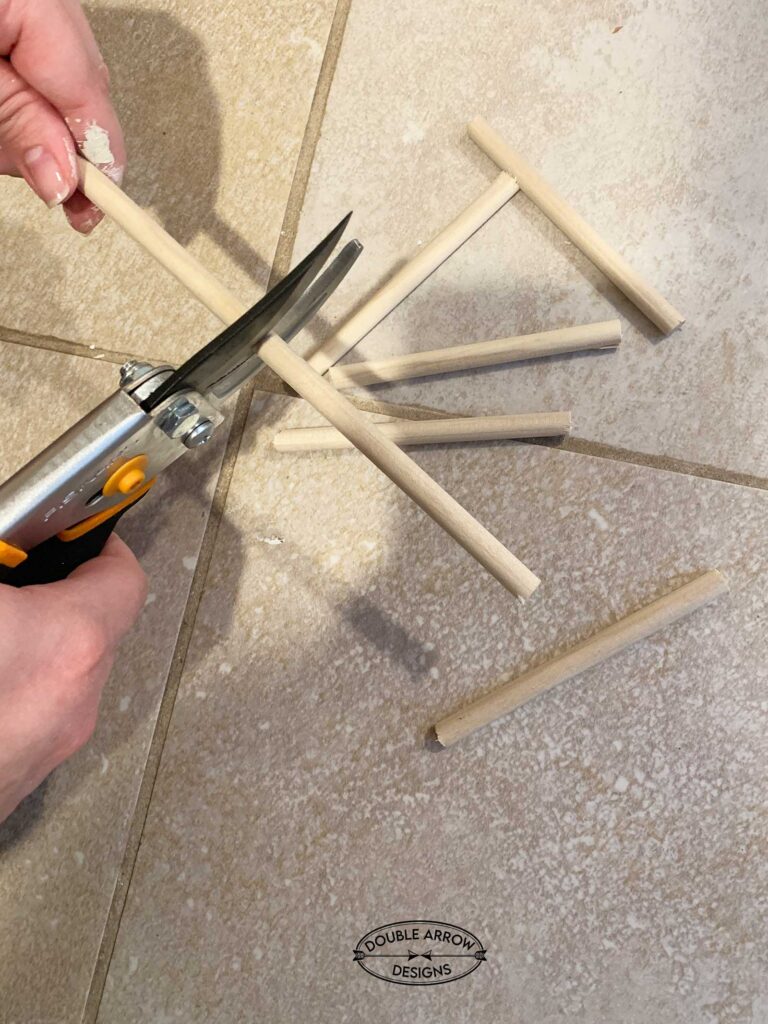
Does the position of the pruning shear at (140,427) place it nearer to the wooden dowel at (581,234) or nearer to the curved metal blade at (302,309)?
the curved metal blade at (302,309)

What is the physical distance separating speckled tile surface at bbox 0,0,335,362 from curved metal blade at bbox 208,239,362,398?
194 millimetres

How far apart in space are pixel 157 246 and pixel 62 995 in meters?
0.53

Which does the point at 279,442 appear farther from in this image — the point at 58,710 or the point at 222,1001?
the point at 222,1001

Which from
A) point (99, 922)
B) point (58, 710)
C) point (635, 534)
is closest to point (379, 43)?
point (635, 534)

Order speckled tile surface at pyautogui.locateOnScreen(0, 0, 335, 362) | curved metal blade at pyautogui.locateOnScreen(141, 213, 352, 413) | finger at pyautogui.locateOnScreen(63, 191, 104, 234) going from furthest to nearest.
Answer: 1. speckled tile surface at pyautogui.locateOnScreen(0, 0, 335, 362)
2. finger at pyautogui.locateOnScreen(63, 191, 104, 234)
3. curved metal blade at pyautogui.locateOnScreen(141, 213, 352, 413)

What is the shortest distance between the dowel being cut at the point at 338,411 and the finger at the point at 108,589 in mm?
193

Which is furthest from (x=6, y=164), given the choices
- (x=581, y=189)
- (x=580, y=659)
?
(x=580, y=659)

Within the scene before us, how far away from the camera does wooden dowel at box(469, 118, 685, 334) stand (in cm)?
65

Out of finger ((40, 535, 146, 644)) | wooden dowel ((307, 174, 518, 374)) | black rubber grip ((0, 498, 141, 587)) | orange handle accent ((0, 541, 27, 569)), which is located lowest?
wooden dowel ((307, 174, 518, 374))

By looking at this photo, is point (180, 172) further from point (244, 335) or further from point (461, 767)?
point (461, 767)

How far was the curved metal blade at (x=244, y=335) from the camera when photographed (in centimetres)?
43
